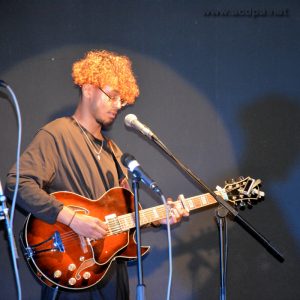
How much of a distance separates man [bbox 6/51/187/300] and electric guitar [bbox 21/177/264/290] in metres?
0.06

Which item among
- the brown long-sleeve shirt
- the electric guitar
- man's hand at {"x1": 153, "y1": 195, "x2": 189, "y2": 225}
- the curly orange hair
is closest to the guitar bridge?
the electric guitar

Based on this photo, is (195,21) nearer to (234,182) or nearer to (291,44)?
(291,44)

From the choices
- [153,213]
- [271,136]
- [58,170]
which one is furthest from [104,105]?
[271,136]

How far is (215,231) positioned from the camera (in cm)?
366

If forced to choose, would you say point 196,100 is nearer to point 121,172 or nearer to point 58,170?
point 121,172

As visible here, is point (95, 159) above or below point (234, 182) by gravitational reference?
above

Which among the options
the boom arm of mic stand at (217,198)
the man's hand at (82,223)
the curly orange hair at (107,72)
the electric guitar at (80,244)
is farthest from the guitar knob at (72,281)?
the curly orange hair at (107,72)

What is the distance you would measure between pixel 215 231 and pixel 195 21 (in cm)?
164

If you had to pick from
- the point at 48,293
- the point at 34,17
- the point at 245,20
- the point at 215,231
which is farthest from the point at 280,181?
the point at 34,17

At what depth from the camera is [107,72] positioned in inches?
132

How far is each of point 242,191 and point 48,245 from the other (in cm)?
134

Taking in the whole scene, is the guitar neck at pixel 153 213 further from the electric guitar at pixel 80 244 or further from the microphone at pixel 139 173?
the microphone at pixel 139 173

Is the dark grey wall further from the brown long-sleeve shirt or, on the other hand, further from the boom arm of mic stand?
the boom arm of mic stand

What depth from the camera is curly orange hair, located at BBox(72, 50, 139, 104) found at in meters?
3.32
